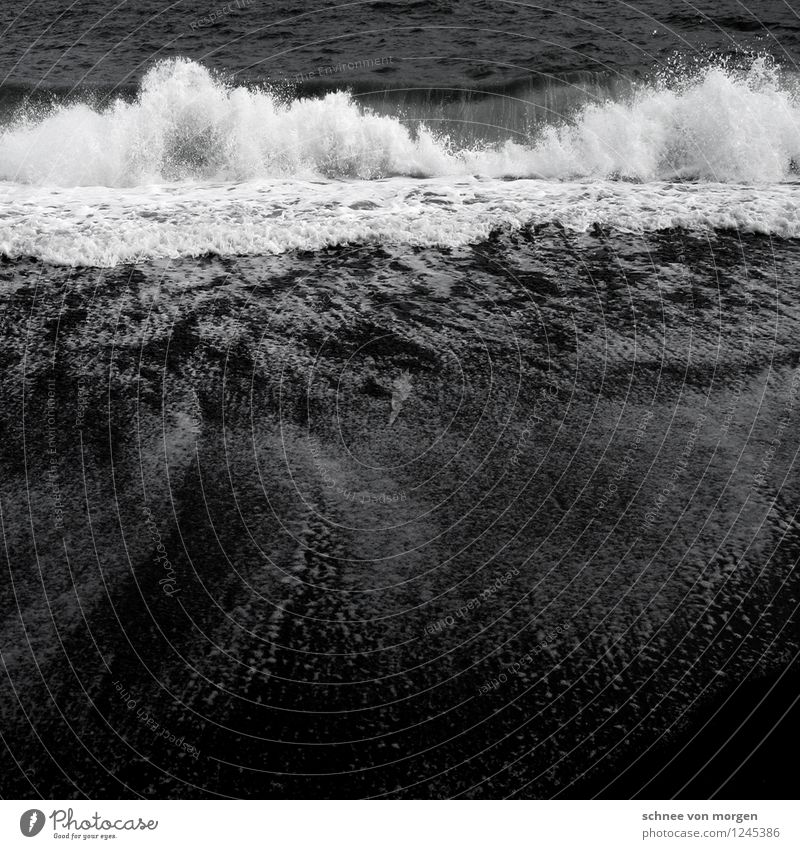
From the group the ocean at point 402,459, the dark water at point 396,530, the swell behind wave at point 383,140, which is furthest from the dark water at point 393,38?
the dark water at point 396,530

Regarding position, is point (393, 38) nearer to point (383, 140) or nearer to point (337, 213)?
point (383, 140)

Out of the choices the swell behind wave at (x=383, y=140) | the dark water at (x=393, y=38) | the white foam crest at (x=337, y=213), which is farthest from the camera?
the dark water at (x=393, y=38)

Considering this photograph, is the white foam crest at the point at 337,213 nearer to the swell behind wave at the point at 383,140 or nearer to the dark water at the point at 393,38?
the swell behind wave at the point at 383,140

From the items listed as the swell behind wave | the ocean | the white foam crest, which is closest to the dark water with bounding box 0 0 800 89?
the swell behind wave

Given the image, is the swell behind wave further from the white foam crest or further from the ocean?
the white foam crest

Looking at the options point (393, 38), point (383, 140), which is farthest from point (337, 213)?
point (393, 38)

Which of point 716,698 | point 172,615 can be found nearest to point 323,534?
point 172,615

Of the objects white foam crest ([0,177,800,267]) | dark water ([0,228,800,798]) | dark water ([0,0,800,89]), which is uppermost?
dark water ([0,0,800,89])
